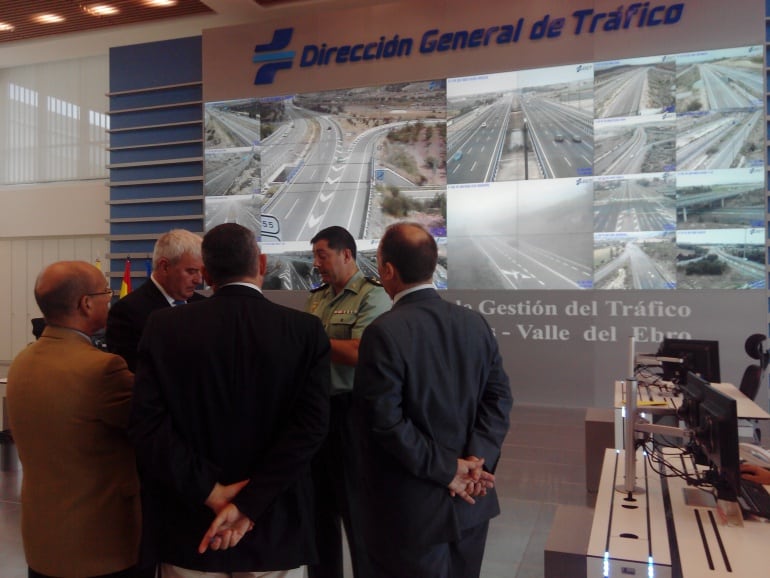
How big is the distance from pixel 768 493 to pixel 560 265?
16.2 ft

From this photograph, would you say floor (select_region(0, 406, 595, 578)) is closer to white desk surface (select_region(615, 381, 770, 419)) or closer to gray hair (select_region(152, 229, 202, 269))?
white desk surface (select_region(615, 381, 770, 419))

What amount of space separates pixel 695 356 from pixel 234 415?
363cm

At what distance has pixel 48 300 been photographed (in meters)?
1.81

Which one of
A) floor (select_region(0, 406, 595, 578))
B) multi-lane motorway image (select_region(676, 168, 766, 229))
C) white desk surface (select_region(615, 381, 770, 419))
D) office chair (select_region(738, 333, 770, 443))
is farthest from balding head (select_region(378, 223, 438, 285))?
multi-lane motorway image (select_region(676, 168, 766, 229))

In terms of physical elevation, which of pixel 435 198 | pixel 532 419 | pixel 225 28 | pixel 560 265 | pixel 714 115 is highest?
pixel 225 28

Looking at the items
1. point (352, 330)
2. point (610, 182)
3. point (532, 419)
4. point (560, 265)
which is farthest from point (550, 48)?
point (352, 330)

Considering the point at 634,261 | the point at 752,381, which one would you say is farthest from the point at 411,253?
the point at 634,261

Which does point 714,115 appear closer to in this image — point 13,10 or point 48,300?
point 48,300

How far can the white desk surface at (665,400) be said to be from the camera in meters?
3.78

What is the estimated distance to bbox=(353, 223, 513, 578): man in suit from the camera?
1.88 metres

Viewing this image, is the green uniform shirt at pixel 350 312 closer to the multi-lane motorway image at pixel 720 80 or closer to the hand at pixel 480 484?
the hand at pixel 480 484

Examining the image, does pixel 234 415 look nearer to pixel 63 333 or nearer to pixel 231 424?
pixel 231 424

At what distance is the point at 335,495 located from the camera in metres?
2.57

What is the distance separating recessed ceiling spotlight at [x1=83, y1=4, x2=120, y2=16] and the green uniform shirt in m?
7.65
